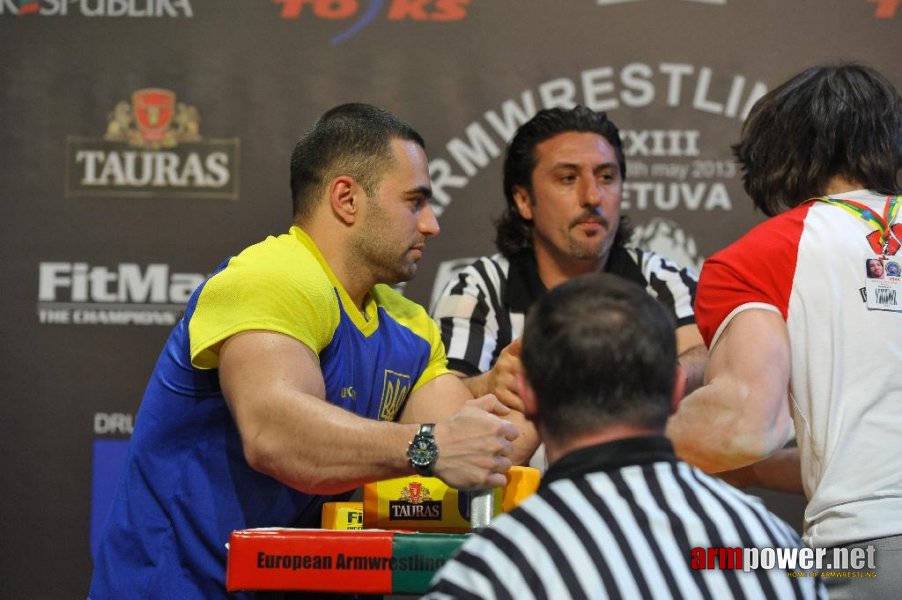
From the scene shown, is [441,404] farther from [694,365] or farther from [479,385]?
[694,365]

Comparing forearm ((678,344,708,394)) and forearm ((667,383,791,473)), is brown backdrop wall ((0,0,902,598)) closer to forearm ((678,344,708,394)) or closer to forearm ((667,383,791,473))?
forearm ((678,344,708,394))

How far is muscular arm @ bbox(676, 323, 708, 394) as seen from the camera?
294 cm

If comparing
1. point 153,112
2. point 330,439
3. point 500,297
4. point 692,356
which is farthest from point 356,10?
point 330,439

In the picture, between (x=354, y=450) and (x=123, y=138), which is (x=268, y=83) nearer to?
(x=123, y=138)

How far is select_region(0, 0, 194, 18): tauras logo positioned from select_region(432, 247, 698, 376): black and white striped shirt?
137cm

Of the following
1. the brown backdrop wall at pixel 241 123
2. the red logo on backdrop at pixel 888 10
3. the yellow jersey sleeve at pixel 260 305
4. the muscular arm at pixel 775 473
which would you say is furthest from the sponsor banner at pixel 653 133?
the yellow jersey sleeve at pixel 260 305

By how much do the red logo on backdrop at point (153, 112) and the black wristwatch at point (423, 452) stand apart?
2254mm

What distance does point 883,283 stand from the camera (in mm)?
1989

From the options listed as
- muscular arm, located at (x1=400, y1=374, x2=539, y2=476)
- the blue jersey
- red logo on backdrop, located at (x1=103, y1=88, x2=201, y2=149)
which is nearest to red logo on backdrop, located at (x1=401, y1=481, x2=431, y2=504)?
the blue jersey

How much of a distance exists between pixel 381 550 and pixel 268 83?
A: 2438mm

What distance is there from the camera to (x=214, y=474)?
7.15 ft

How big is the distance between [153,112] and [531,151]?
1.29m

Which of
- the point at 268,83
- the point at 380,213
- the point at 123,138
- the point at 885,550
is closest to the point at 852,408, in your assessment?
the point at 885,550

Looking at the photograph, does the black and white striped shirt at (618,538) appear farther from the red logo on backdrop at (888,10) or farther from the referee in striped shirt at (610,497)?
the red logo on backdrop at (888,10)
